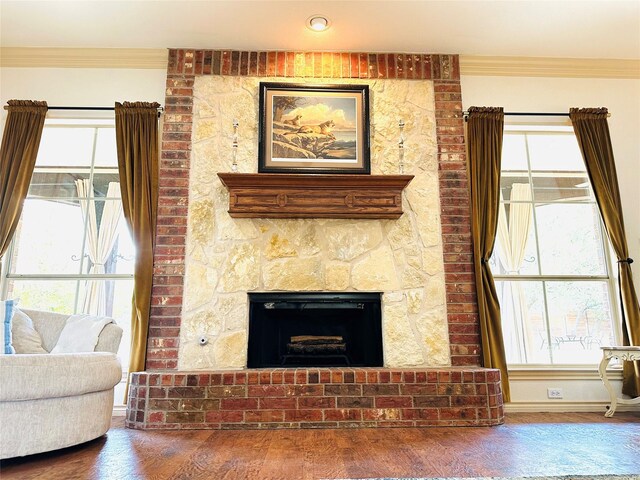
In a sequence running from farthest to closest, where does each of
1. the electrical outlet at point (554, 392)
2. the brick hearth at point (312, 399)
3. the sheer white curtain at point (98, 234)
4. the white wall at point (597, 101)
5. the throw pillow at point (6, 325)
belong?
1. the white wall at point (597, 101)
2. the sheer white curtain at point (98, 234)
3. the electrical outlet at point (554, 392)
4. the brick hearth at point (312, 399)
5. the throw pillow at point (6, 325)

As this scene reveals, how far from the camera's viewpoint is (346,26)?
3.21 m

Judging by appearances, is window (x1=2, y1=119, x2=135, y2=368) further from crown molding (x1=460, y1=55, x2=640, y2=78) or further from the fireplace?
crown molding (x1=460, y1=55, x2=640, y2=78)

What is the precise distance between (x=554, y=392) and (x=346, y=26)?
3168 mm

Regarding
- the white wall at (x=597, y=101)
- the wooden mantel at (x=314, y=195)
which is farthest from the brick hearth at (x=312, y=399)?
the white wall at (x=597, y=101)

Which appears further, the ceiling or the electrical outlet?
the electrical outlet

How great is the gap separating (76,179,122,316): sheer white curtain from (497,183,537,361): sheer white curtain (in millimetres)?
3128

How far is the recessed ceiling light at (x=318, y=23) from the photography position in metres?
3.12

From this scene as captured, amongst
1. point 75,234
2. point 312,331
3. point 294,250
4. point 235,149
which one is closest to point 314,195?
point 294,250

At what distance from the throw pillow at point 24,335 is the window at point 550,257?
126 inches

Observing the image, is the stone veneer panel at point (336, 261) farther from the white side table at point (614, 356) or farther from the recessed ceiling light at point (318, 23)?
the white side table at point (614, 356)

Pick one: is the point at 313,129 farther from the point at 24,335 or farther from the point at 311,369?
the point at 24,335

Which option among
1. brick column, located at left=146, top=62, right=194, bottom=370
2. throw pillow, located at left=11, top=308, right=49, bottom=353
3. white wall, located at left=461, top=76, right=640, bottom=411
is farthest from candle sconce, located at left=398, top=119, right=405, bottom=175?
throw pillow, located at left=11, top=308, right=49, bottom=353

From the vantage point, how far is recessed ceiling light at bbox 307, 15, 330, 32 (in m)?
3.12

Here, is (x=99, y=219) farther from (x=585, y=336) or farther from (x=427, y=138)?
(x=585, y=336)
